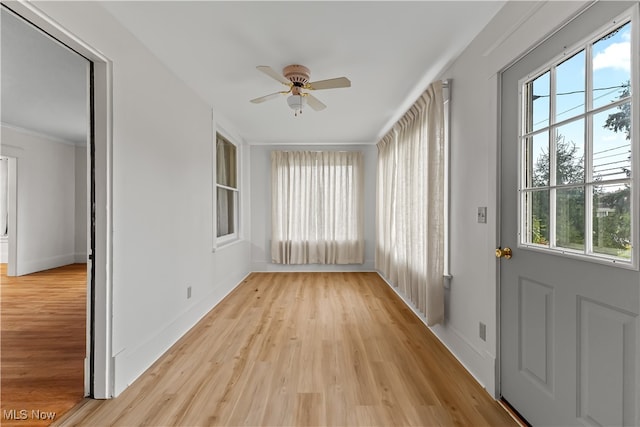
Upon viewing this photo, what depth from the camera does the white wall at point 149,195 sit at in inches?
75.3

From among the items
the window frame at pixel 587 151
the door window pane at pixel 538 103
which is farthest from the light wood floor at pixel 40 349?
the door window pane at pixel 538 103

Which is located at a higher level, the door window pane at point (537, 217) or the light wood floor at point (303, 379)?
the door window pane at point (537, 217)

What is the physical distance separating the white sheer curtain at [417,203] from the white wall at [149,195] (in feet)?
7.57

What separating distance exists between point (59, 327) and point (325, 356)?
8.86 feet

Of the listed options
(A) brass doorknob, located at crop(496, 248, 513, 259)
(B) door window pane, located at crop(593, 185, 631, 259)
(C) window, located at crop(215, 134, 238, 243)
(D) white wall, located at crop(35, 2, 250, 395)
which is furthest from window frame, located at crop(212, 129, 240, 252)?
(B) door window pane, located at crop(593, 185, 631, 259)

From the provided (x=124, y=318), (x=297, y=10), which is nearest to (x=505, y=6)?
(x=297, y=10)

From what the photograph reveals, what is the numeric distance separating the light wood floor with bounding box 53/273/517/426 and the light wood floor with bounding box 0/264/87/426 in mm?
255

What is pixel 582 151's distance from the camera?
52.4 inches

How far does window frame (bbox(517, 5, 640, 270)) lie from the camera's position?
1083mm

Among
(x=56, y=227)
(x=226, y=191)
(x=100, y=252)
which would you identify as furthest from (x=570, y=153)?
(x=56, y=227)

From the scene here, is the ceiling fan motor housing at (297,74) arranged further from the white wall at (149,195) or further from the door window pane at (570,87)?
the door window pane at (570,87)

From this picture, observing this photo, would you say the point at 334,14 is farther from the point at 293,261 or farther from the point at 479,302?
the point at 293,261

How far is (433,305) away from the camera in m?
2.57

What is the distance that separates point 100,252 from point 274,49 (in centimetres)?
190
